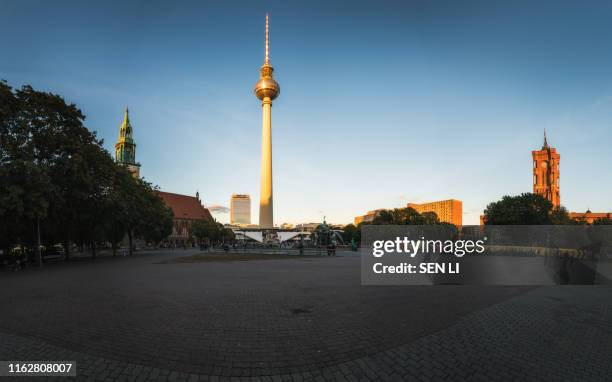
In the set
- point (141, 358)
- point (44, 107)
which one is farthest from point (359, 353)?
point (44, 107)

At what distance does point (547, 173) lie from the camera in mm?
126188

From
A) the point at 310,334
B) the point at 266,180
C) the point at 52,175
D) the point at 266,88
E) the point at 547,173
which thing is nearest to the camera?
the point at 310,334

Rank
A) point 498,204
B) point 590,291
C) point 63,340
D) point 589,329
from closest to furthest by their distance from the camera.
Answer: point 63,340 < point 589,329 < point 590,291 < point 498,204

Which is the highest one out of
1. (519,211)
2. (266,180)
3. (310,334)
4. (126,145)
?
(126,145)

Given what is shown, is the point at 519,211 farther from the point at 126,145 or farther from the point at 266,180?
the point at 126,145

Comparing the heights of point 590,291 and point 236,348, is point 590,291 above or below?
below

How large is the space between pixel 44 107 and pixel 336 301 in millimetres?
27106

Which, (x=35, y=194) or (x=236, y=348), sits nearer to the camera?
(x=236, y=348)

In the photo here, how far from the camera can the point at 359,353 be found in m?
6.05

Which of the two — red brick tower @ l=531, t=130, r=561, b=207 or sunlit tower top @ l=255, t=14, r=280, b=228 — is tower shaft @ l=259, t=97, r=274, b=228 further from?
red brick tower @ l=531, t=130, r=561, b=207

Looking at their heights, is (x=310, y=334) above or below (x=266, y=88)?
below

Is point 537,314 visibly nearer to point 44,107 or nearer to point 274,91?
point 44,107

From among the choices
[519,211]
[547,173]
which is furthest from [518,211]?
[547,173]

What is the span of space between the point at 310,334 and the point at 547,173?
151029 millimetres
